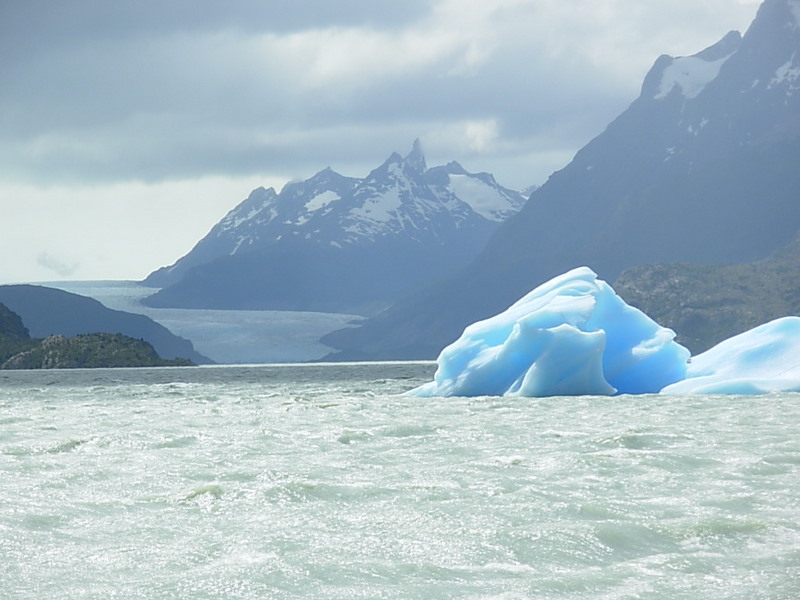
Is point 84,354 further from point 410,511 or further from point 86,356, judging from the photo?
point 410,511

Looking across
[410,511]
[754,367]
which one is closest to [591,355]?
[754,367]

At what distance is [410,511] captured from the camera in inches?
444

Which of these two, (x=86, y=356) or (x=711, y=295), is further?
(x=711, y=295)

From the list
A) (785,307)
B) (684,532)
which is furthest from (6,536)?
(785,307)

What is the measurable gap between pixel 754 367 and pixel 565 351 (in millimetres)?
6208

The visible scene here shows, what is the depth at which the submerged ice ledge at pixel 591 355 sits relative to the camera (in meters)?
29.2

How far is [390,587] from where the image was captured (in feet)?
27.7

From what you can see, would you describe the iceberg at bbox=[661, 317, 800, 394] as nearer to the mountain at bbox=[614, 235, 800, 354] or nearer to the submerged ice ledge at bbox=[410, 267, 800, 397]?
the submerged ice ledge at bbox=[410, 267, 800, 397]

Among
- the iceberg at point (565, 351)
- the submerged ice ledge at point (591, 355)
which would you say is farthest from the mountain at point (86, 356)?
the submerged ice ledge at point (591, 355)

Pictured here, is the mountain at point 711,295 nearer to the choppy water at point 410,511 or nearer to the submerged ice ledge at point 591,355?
the submerged ice ledge at point 591,355

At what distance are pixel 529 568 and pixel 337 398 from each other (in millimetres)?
24932

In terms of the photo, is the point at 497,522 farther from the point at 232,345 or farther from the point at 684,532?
the point at 232,345

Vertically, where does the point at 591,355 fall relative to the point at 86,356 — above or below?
below

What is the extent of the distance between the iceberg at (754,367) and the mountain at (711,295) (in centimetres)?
13224
